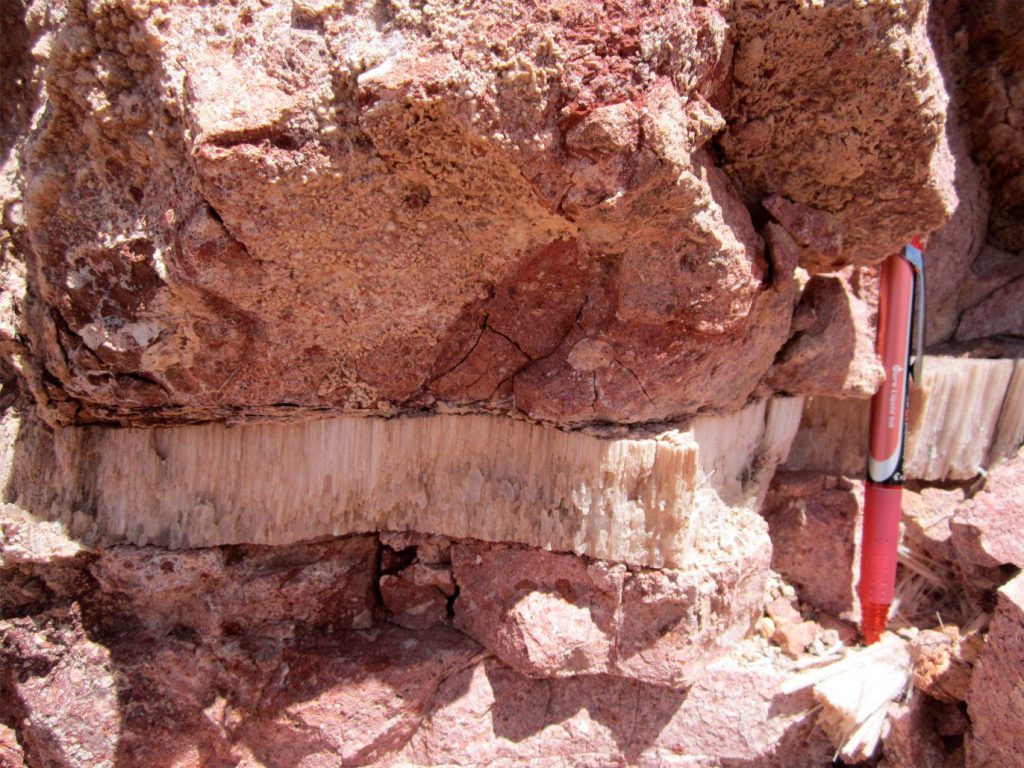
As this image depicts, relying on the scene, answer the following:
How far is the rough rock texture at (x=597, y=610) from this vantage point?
3.58 feet

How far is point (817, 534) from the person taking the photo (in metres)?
1.33

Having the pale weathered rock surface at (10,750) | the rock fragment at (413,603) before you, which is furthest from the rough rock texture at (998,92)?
the pale weathered rock surface at (10,750)

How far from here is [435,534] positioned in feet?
3.78

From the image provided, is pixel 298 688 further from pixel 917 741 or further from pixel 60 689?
pixel 917 741

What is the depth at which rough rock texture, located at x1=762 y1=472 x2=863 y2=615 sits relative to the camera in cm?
132

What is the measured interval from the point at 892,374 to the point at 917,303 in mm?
130

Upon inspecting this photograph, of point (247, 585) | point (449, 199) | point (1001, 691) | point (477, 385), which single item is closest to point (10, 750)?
point (247, 585)

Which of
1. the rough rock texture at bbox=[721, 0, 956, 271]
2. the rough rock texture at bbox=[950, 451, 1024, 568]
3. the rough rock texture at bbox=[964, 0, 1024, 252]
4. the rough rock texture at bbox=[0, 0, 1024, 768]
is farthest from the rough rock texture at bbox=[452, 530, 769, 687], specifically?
the rough rock texture at bbox=[964, 0, 1024, 252]

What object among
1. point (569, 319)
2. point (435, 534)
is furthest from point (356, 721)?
point (569, 319)

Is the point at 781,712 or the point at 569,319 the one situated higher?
the point at 569,319

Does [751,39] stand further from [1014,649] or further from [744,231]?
[1014,649]

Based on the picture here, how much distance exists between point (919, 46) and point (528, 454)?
28.7 inches

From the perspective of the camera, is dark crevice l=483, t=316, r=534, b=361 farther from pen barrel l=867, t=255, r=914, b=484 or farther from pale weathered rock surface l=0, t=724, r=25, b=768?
pale weathered rock surface l=0, t=724, r=25, b=768

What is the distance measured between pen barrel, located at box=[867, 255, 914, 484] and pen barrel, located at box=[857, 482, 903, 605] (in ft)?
0.09
